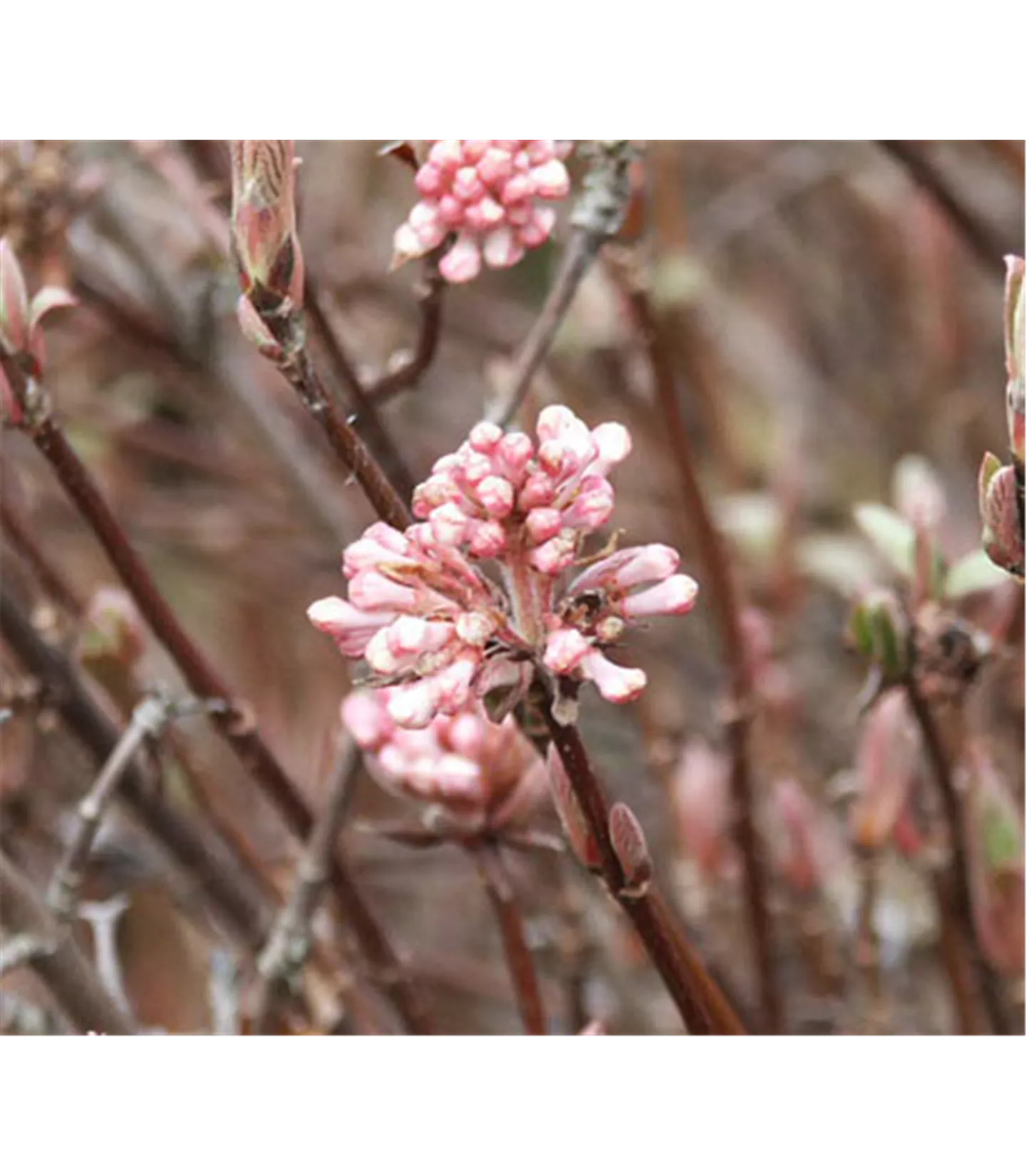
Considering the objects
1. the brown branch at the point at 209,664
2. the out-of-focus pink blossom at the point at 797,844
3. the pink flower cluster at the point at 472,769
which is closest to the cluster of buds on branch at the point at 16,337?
the brown branch at the point at 209,664

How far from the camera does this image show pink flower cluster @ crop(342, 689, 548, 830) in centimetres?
94

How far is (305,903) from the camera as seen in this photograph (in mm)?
1097

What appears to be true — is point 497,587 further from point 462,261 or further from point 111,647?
point 111,647

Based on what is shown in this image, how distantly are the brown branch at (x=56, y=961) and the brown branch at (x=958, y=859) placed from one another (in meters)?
0.48

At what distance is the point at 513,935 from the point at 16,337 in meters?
0.41

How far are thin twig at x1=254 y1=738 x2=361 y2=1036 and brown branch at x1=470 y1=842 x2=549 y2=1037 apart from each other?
12cm

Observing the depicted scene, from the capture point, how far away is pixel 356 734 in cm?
98

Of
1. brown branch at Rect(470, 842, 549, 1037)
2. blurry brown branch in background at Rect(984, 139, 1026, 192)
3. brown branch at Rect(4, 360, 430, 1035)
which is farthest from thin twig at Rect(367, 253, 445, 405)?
blurry brown branch in background at Rect(984, 139, 1026, 192)

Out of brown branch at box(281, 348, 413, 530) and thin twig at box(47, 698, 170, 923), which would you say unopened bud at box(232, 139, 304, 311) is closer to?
brown branch at box(281, 348, 413, 530)

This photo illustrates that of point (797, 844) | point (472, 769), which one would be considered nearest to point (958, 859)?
point (797, 844)

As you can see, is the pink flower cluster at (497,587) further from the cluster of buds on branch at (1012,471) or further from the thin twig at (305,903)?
the thin twig at (305,903)

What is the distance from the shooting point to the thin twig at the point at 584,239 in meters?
1.03

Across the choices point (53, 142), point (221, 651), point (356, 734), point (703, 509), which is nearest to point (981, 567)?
point (703, 509)

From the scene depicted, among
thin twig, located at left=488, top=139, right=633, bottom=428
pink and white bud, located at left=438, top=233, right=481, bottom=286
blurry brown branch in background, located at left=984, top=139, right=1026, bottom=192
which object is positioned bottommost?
pink and white bud, located at left=438, top=233, right=481, bottom=286
